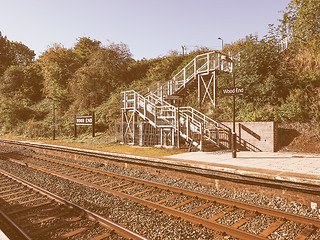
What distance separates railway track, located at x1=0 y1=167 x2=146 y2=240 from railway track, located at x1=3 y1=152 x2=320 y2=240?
141 cm

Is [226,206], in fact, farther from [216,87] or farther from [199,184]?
[216,87]

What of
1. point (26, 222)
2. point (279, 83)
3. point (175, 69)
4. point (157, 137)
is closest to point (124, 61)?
point (175, 69)

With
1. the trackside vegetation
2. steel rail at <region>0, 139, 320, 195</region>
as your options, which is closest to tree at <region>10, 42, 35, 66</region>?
the trackside vegetation

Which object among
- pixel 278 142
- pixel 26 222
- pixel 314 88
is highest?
pixel 314 88

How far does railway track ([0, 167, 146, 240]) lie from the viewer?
15.1ft

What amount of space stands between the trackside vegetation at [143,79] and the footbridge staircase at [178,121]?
124 cm

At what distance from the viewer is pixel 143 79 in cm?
3041

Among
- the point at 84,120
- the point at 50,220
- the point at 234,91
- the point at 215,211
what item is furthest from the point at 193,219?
the point at 84,120

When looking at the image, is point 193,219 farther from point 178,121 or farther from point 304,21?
point 304,21

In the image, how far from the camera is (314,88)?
1380cm

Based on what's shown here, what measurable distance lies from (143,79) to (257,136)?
65.6 ft

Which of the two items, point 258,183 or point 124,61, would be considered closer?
point 258,183

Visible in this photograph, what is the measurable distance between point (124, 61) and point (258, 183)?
1155 inches

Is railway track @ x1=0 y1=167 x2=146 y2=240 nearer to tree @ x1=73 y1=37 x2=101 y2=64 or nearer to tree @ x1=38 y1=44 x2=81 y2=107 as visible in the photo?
tree @ x1=38 y1=44 x2=81 y2=107
